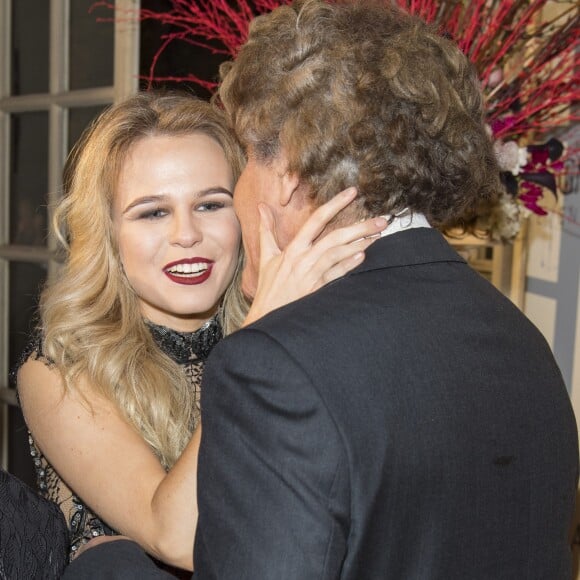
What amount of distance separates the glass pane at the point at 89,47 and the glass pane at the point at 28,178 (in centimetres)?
26

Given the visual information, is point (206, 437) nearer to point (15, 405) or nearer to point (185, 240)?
point (185, 240)

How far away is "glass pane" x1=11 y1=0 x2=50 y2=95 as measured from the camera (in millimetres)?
3092

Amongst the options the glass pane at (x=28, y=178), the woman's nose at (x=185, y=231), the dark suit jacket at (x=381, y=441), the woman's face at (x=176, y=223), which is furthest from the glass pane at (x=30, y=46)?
the dark suit jacket at (x=381, y=441)

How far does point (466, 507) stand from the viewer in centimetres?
97

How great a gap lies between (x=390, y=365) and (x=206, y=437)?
0.21m

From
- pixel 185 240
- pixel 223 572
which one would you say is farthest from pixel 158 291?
pixel 223 572

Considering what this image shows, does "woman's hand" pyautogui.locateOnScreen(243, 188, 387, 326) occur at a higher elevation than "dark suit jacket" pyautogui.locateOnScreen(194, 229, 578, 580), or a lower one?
higher

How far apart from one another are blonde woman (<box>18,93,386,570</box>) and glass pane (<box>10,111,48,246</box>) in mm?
1315

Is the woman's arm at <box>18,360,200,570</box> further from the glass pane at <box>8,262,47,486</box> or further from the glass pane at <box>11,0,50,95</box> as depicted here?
the glass pane at <box>11,0,50,95</box>

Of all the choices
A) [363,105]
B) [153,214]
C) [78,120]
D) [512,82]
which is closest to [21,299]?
[78,120]

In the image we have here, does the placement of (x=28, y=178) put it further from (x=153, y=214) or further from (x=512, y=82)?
(x=512, y=82)

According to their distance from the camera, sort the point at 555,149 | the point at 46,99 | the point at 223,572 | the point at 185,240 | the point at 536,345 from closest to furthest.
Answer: the point at 223,572 → the point at 536,345 → the point at 185,240 → the point at 555,149 → the point at 46,99

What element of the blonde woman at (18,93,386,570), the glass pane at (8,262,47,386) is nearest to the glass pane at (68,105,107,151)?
the glass pane at (8,262,47,386)

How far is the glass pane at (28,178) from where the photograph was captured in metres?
3.13
